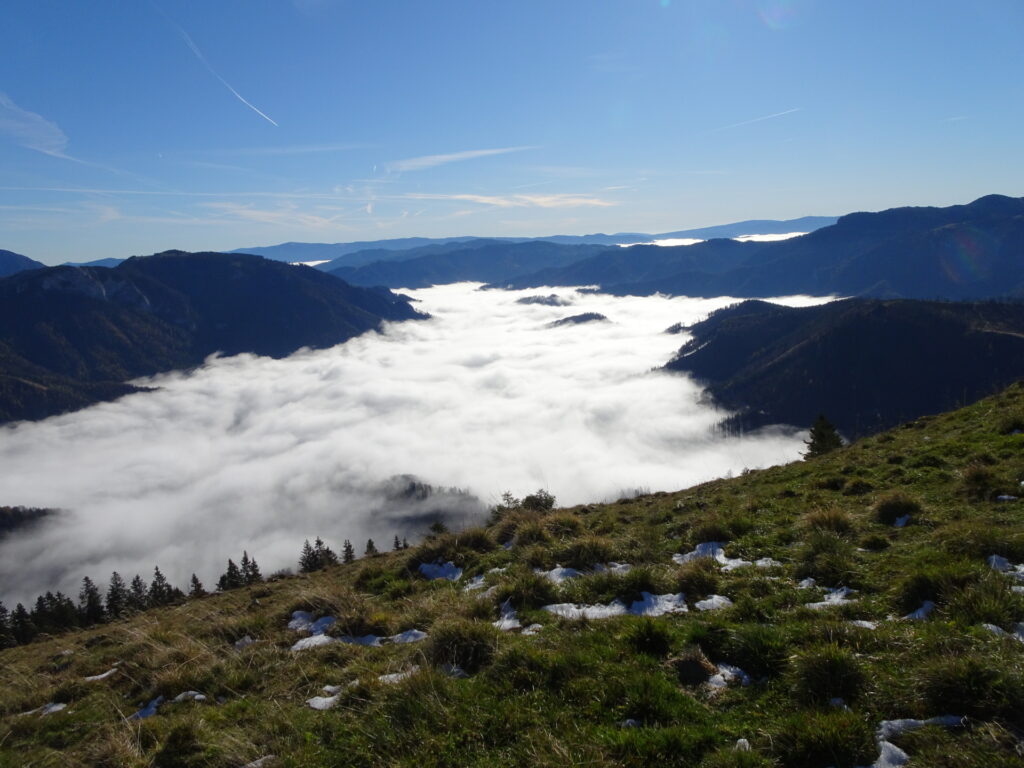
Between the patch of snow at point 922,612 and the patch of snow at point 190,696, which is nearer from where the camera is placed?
the patch of snow at point 922,612

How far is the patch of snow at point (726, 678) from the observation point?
6.55 meters

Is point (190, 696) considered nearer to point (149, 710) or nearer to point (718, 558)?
point (149, 710)

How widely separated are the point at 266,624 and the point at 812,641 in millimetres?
11232

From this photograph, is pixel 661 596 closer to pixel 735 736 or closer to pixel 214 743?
pixel 735 736

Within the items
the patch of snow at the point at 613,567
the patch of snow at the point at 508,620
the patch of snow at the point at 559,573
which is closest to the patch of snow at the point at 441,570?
the patch of snow at the point at 559,573

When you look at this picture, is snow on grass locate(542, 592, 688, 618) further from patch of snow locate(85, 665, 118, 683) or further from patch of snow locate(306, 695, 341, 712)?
patch of snow locate(85, 665, 118, 683)

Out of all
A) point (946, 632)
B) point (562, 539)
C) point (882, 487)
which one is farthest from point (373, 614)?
point (882, 487)

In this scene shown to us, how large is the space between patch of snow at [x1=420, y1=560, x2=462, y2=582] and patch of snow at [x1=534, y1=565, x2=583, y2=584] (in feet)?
9.02

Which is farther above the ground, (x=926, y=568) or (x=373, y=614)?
(x=926, y=568)

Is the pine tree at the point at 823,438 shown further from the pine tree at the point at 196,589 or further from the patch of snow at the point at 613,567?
the pine tree at the point at 196,589

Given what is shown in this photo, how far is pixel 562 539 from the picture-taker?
1434 centimetres

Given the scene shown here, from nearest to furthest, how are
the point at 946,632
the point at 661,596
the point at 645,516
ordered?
the point at 946,632 < the point at 661,596 < the point at 645,516

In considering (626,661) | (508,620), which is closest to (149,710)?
(508,620)

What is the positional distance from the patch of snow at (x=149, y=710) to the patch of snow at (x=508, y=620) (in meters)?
6.00
